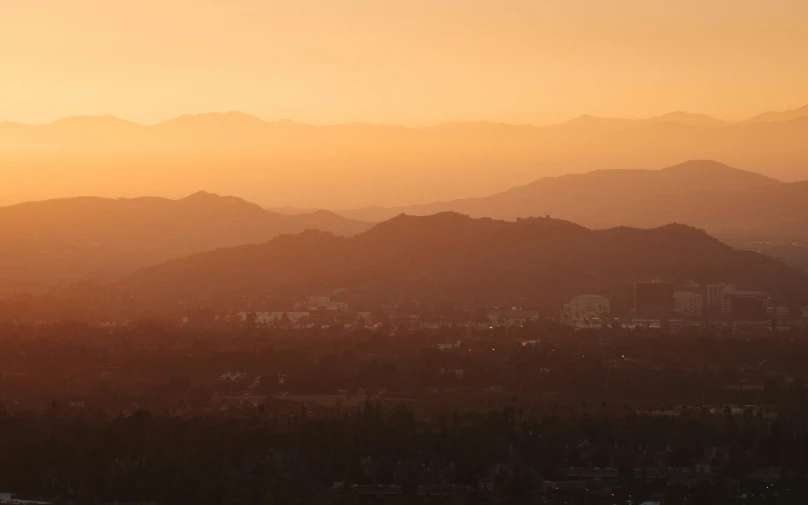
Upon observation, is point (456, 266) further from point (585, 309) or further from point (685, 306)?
point (685, 306)

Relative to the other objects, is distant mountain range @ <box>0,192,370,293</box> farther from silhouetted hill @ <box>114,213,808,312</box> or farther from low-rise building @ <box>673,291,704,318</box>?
low-rise building @ <box>673,291,704,318</box>

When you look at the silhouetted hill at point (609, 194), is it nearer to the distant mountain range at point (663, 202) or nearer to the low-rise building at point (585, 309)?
the distant mountain range at point (663, 202)

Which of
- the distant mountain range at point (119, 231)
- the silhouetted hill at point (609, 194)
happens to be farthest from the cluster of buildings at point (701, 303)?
the silhouetted hill at point (609, 194)

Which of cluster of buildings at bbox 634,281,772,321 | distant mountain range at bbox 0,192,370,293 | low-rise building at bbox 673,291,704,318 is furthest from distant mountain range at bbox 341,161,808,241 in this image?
low-rise building at bbox 673,291,704,318

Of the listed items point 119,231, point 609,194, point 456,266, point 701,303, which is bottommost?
point 701,303

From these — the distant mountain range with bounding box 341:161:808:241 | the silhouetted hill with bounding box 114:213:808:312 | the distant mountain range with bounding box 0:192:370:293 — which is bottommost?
the silhouetted hill with bounding box 114:213:808:312

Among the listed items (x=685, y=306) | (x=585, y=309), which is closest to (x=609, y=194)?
(x=685, y=306)

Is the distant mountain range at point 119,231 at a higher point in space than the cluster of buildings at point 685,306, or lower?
higher
